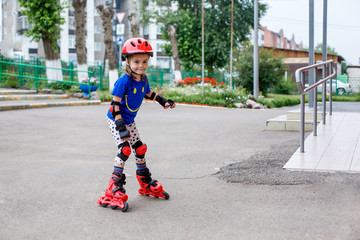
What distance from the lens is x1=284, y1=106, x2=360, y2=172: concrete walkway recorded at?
5.34 meters

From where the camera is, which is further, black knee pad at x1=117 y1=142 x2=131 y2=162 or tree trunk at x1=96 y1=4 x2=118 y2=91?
tree trunk at x1=96 y1=4 x2=118 y2=91

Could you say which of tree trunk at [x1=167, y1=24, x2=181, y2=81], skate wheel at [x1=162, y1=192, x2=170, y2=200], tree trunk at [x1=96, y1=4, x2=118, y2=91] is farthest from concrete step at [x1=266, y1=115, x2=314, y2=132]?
tree trunk at [x1=167, y1=24, x2=181, y2=81]

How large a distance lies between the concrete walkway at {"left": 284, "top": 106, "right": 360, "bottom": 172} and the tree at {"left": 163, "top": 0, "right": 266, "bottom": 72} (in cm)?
2722

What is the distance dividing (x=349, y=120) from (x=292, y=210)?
21.4 feet

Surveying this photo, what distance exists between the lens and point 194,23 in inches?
1432

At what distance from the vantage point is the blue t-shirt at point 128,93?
156 inches

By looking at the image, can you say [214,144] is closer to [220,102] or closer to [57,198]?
[57,198]

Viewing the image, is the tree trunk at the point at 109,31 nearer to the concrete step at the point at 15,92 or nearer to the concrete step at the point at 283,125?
the concrete step at the point at 15,92

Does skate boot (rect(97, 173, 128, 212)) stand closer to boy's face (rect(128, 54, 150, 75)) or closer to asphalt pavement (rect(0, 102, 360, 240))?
asphalt pavement (rect(0, 102, 360, 240))

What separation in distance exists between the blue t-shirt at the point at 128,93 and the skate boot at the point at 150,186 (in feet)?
1.78

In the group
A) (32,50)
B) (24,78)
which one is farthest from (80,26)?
(32,50)

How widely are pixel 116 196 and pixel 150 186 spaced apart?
468mm

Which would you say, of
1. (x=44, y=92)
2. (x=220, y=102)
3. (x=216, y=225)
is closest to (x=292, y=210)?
(x=216, y=225)

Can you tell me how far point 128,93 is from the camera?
405 cm
